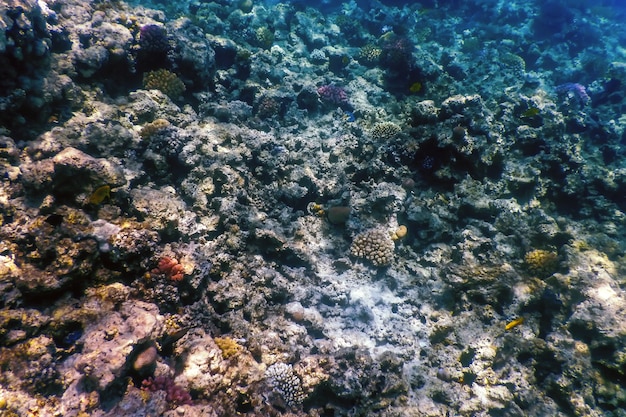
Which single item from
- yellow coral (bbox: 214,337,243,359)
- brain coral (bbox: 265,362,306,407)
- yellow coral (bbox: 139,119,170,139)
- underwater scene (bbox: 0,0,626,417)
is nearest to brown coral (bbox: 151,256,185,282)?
underwater scene (bbox: 0,0,626,417)

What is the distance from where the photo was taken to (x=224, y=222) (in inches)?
222

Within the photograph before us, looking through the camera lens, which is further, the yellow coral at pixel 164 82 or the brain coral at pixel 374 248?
the yellow coral at pixel 164 82

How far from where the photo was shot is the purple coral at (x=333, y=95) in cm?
945

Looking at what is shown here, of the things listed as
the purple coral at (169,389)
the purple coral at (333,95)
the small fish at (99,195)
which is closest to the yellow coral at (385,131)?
the purple coral at (333,95)

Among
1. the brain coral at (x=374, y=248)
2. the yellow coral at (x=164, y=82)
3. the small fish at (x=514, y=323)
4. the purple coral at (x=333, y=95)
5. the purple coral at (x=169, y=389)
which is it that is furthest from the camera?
the purple coral at (x=333, y=95)

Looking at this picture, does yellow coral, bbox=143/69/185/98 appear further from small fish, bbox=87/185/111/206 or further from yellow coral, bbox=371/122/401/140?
yellow coral, bbox=371/122/401/140

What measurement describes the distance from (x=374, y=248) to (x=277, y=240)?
1.84m

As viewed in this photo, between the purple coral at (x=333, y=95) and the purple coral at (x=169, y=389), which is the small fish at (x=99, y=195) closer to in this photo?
the purple coral at (x=169, y=389)

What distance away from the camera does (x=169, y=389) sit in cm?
356

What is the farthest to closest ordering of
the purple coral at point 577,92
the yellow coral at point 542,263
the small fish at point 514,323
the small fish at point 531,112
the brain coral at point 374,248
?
1. the purple coral at point 577,92
2. the small fish at point 531,112
3. the brain coral at point 374,248
4. the yellow coral at point 542,263
5. the small fish at point 514,323

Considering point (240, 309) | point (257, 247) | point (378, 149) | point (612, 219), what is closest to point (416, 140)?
point (378, 149)

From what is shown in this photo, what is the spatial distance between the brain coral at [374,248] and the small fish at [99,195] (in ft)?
13.3

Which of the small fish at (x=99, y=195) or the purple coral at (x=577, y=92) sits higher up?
the purple coral at (x=577, y=92)

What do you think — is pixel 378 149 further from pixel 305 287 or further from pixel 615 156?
pixel 615 156
